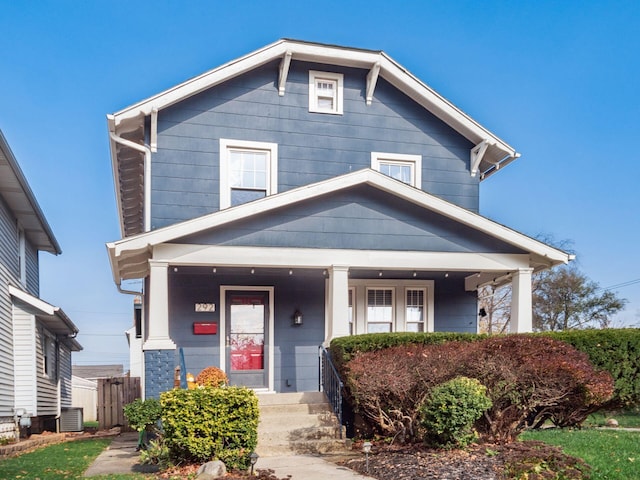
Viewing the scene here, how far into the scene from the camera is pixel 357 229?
1047 centimetres

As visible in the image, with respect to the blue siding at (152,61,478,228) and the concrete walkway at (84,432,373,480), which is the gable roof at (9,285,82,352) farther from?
the concrete walkway at (84,432,373,480)

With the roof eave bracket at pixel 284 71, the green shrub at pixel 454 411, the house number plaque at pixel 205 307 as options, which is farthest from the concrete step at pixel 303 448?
the roof eave bracket at pixel 284 71

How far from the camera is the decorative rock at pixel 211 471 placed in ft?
21.4

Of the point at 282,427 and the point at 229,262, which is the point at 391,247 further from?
the point at 282,427

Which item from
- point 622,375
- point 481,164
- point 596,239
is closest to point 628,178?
point 596,239

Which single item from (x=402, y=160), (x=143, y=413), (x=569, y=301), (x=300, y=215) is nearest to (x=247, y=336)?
(x=300, y=215)

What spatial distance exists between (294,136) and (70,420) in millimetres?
13473

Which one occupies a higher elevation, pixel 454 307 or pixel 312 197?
pixel 312 197

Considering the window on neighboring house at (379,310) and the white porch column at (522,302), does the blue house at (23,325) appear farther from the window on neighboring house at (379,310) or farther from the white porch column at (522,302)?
the white porch column at (522,302)

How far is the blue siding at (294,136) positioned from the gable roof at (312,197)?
5.13 ft

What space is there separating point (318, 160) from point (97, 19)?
6298mm

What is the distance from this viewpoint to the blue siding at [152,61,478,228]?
37.0ft

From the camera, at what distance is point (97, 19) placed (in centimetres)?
1345

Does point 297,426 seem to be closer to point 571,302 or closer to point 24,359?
point 24,359
